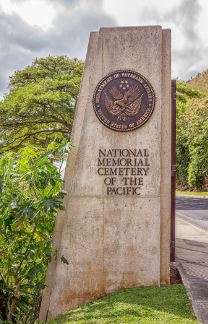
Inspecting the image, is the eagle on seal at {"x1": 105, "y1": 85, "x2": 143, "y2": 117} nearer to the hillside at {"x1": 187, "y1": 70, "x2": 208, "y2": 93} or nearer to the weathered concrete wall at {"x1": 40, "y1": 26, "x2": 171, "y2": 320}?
the weathered concrete wall at {"x1": 40, "y1": 26, "x2": 171, "y2": 320}

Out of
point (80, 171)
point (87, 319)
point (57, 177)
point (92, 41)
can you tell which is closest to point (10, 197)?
point (57, 177)

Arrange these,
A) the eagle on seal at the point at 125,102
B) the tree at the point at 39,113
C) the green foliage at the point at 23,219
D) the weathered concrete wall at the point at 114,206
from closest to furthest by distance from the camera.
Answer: the green foliage at the point at 23,219, the weathered concrete wall at the point at 114,206, the eagle on seal at the point at 125,102, the tree at the point at 39,113

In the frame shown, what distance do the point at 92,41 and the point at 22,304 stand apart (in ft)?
11.2

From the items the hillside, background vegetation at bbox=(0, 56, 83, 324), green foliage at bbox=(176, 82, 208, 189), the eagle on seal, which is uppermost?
the hillside

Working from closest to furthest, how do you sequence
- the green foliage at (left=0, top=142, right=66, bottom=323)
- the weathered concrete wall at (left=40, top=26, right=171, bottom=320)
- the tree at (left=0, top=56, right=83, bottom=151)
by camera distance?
the green foliage at (left=0, top=142, right=66, bottom=323) < the weathered concrete wall at (left=40, top=26, right=171, bottom=320) < the tree at (left=0, top=56, right=83, bottom=151)

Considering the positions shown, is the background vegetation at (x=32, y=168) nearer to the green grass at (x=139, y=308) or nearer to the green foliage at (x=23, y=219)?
the green foliage at (x=23, y=219)

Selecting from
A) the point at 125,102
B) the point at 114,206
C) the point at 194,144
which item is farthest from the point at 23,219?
the point at 194,144

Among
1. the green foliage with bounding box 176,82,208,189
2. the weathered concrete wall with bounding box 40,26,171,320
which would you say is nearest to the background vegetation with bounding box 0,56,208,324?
the weathered concrete wall with bounding box 40,26,171,320

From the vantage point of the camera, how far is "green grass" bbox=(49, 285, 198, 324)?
12.9 ft

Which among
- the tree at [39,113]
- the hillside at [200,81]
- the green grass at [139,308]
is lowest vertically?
the green grass at [139,308]

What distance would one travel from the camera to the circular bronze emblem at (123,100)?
17.4ft

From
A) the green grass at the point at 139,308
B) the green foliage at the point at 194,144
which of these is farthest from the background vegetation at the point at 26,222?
the green foliage at the point at 194,144

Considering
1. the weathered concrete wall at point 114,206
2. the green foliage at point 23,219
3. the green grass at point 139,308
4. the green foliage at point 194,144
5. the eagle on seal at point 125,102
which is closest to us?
the green grass at point 139,308

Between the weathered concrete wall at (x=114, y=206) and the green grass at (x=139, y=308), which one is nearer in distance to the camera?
the green grass at (x=139, y=308)
